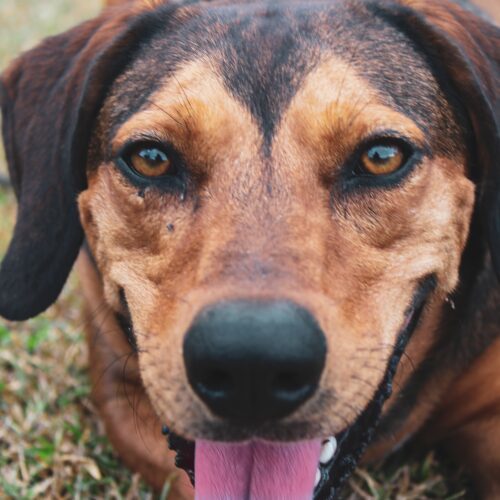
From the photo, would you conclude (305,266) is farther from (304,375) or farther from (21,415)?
(21,415)

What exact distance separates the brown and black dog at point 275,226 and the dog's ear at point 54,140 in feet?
0.04

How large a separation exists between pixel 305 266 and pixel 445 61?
1227mm

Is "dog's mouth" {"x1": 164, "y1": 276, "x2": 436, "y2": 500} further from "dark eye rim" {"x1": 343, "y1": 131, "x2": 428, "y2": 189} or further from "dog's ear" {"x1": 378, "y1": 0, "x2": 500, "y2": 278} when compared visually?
"dog's ear" {"x1": 378, "y1": 0, "x2": 500, "y2": 278}

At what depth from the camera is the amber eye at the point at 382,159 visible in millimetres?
3014

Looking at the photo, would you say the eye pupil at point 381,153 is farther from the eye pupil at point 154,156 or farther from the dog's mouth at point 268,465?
the eye pupil at point 154,156

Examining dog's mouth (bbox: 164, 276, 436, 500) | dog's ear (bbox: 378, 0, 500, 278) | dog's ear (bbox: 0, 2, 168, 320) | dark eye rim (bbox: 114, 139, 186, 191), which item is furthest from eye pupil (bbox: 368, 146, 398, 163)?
dog's ear (bbox: 0, 2, 168, 320)

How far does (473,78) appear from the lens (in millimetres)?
3193

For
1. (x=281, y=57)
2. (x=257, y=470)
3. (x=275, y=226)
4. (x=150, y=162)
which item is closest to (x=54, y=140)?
(x=150, y=162)

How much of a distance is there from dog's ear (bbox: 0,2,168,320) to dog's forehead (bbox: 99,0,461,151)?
0.38 feet

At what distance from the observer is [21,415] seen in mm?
4125

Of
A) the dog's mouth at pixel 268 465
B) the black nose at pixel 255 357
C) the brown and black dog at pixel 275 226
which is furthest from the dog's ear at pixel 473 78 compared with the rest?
the black nose at pixel 255 357

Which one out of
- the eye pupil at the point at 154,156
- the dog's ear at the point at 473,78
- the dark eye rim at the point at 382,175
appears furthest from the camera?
the dog's ear at the point at 473,78

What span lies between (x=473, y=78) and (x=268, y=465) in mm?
1671

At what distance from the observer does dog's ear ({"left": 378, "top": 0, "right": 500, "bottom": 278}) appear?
10.5ft
